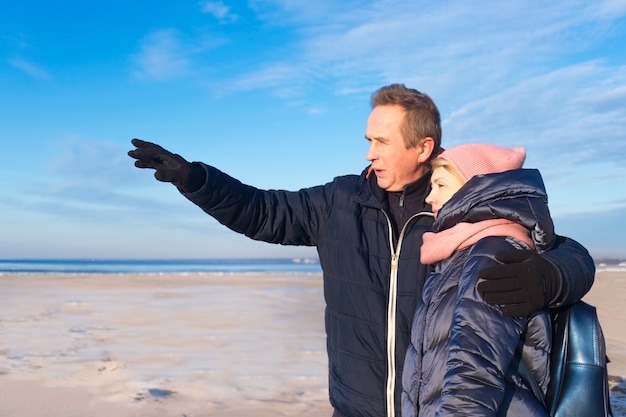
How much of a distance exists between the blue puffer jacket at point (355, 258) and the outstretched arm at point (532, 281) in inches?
10.3

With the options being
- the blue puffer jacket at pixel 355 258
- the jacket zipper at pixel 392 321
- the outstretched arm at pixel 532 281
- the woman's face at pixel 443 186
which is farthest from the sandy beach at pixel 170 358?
the outstretched arm at pixel 532 281

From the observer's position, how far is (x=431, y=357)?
6.32ft

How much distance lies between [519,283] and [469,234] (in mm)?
277

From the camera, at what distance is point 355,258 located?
2.69 m

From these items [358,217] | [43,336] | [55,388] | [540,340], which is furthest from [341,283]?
[43,336]

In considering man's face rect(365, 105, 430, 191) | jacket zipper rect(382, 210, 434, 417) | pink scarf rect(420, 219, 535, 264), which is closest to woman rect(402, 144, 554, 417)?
pink scarf rect(420, 219, 535, 264)

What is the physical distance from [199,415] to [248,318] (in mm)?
5436

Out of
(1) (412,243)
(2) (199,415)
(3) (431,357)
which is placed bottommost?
(2) (199,415)

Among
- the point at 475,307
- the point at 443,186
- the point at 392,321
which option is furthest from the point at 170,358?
the point at 475,307

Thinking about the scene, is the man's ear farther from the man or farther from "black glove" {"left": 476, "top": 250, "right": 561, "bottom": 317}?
"black glove" {"left": 476, "top": 250, "right": 561, "bottom": 317}

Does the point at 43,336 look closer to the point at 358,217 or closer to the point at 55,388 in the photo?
the point at 55,388

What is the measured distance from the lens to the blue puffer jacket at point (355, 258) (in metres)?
2.52

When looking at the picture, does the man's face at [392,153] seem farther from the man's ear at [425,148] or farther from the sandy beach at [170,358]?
the sandy beach at [170,358]

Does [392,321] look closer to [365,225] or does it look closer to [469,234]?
[365,225]
